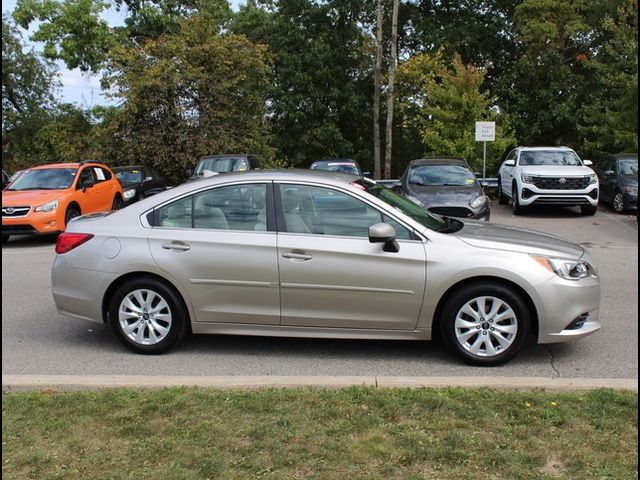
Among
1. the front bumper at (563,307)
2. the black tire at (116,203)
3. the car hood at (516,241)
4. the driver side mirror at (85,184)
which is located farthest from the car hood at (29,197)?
the front bumper at (563,307)

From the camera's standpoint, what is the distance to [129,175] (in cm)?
1962

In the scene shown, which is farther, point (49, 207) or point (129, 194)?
point (129, 194)

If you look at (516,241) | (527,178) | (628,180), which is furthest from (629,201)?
(516,241)

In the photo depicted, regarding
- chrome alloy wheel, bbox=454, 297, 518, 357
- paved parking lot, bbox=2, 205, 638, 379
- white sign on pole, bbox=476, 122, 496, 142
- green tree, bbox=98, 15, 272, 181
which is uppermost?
green tree, bbox=98, 15, 272, 181

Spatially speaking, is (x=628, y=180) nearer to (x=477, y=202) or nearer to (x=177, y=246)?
(x=477, y=202)

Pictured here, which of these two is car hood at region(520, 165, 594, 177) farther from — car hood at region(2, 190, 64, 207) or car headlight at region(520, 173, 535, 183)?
car hood at region(2, 190, 64, 207)

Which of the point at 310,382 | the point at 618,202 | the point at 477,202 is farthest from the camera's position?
the point at 618,202

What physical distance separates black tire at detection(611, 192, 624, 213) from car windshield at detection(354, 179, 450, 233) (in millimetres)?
12553

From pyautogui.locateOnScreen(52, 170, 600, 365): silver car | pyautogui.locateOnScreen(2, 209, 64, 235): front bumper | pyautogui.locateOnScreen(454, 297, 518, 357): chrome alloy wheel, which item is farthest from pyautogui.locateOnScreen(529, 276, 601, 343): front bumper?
pyautogui.locateOnScreen(2, 209, 64, 235): front bumper

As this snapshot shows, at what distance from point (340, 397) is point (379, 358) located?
50.3 inches

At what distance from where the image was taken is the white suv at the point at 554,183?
15.7m

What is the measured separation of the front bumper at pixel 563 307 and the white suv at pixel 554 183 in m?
11.4

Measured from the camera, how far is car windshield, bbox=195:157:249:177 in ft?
55.2

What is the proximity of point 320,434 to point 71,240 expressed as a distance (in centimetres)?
319
